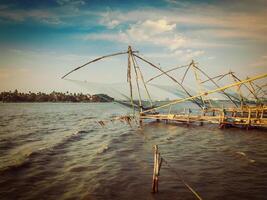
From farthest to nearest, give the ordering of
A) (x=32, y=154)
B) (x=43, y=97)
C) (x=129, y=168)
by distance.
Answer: (x=43, y=97)
(x=32, y=154)
(x=129, y=168)

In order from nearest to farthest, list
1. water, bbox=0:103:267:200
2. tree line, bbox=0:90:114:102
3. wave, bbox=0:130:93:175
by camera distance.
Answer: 1. water, bbox=0:103:267:200
2. wave, bbox=0:130:93:175
3. tree line, bbox=0:90:114:102

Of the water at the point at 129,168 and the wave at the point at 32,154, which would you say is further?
the wave at the point at 32,154

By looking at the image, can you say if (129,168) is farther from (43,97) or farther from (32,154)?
(43,97)

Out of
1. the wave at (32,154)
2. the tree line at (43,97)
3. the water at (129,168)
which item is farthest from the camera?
the tree line at (43,97)

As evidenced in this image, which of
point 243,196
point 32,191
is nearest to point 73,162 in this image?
point 32,191

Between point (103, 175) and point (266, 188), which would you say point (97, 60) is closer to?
point (103, 175)

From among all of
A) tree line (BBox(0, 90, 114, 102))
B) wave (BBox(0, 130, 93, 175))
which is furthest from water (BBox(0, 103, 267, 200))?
tree line (BBox(0, 90, 114, 102))

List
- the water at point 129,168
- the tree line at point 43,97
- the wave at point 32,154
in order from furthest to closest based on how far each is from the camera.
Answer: the tree line at point 43,97 → the wave at point 32,154 → the water at point 129,168

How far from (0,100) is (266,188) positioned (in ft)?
548

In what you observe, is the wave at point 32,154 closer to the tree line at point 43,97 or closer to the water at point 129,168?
the water at point 129,168

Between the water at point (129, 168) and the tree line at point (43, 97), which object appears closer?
the water at point (129, 168)

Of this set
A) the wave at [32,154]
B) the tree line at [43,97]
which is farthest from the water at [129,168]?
the tree line at [43,97]

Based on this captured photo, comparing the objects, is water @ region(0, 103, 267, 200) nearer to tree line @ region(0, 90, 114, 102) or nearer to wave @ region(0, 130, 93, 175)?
wave @ region(0, 130, 93, 175)

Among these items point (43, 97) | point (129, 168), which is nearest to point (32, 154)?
point (129, 168)
